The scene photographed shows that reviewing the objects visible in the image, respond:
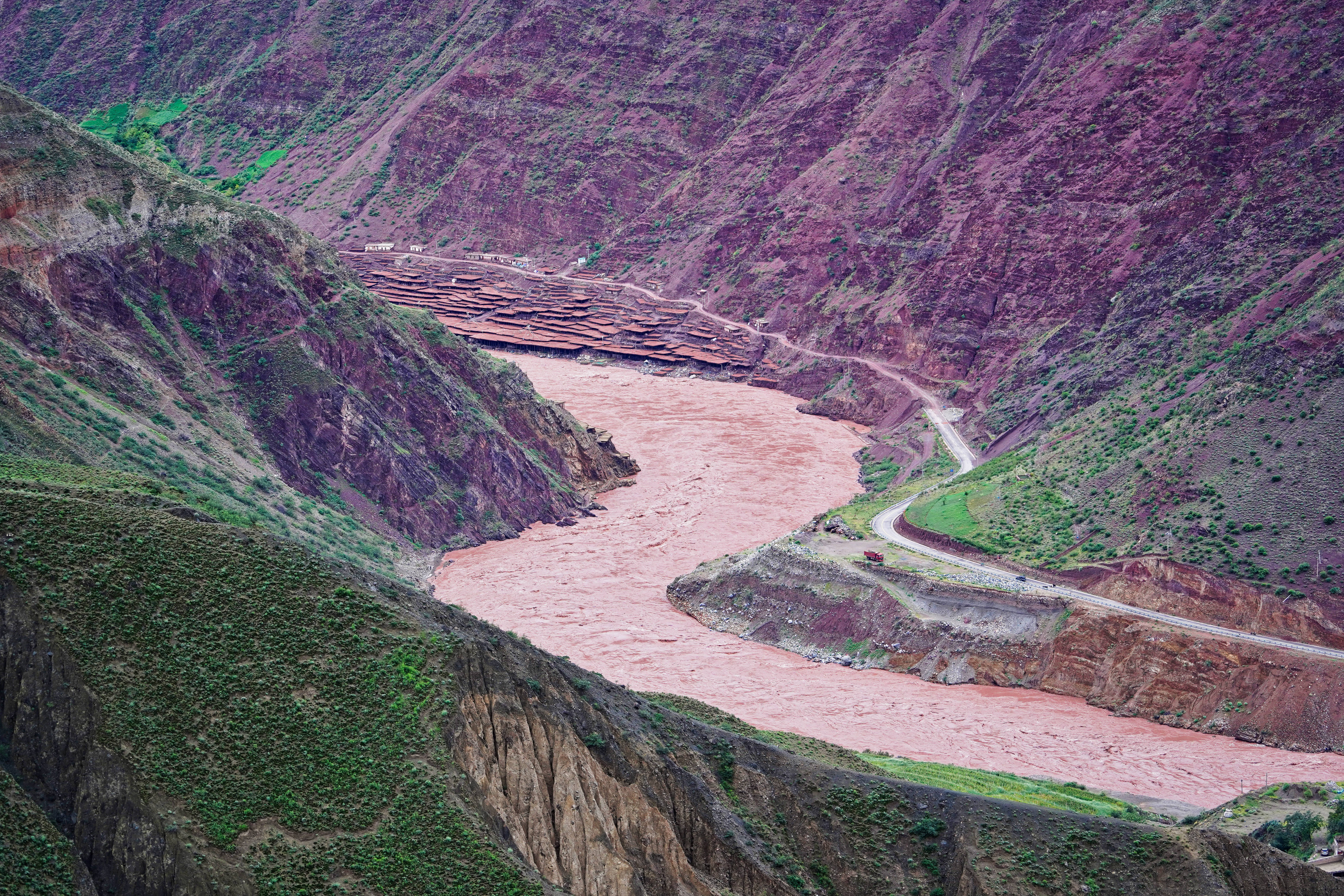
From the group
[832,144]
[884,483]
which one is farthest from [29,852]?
[832,144]

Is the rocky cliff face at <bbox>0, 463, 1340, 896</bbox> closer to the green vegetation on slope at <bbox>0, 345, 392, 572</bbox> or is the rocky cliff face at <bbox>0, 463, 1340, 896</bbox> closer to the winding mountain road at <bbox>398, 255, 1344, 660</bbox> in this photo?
the green vegetation on slope at <bbox>0, 345, 392, 572</bbox>

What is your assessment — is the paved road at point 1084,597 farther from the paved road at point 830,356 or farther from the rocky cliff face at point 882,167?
the paved road at point 830,356

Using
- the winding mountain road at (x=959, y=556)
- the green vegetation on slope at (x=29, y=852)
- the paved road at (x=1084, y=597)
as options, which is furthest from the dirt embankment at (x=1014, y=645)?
the green vegetation on slope at (x=29, y=852)

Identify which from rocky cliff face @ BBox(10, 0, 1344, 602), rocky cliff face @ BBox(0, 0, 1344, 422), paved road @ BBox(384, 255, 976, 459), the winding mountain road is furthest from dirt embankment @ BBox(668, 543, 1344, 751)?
rocky cliff face @ BBox(0, 0, 1344, 422)

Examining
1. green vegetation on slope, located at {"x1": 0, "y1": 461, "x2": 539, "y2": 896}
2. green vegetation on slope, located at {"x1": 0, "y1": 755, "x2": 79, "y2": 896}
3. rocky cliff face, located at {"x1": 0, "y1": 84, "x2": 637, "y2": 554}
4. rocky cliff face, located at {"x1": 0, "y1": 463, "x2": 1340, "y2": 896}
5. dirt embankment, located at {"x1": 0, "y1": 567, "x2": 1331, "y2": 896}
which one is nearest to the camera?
green vegetation on slope, located at {"x1": 0, "y1": 755, "x2": 79, "y2": 896}

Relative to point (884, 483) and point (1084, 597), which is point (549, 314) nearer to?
point (884, 483)

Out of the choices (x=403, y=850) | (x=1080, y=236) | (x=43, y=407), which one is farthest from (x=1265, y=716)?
(x=1080, y=236)
